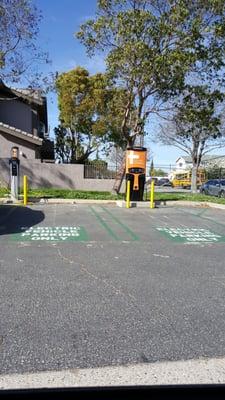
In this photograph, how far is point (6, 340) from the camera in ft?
13.1

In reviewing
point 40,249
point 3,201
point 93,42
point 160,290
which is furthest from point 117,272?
point 93,42

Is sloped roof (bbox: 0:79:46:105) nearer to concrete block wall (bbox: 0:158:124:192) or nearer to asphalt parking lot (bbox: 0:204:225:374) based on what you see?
concrete block wall (bbox: 0:158:124:192)

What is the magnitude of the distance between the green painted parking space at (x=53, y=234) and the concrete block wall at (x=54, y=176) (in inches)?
543

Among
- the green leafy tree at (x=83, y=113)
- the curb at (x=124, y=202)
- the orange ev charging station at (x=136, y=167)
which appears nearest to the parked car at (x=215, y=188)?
the green leafy tree at (x=83, y=113)

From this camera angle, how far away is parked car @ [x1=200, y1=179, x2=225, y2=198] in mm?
31405

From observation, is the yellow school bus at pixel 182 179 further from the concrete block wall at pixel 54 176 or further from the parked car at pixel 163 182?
the concrete block wall at pixel 54 176

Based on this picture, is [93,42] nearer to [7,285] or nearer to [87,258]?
A: [87,258]

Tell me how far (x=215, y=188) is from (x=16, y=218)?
23.1 meters

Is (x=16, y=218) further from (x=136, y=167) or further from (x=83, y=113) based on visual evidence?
(x=83, y=113)

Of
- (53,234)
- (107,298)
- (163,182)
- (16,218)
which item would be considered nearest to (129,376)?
(107,298)

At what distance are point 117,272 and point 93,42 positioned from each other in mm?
15121

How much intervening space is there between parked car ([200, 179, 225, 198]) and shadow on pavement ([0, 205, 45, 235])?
760 inches

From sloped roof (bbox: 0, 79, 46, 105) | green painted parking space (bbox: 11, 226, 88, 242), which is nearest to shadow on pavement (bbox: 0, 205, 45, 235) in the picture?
green painted parking space (bbox: 11, 226, 88, 242)

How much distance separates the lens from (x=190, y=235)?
420 inches
